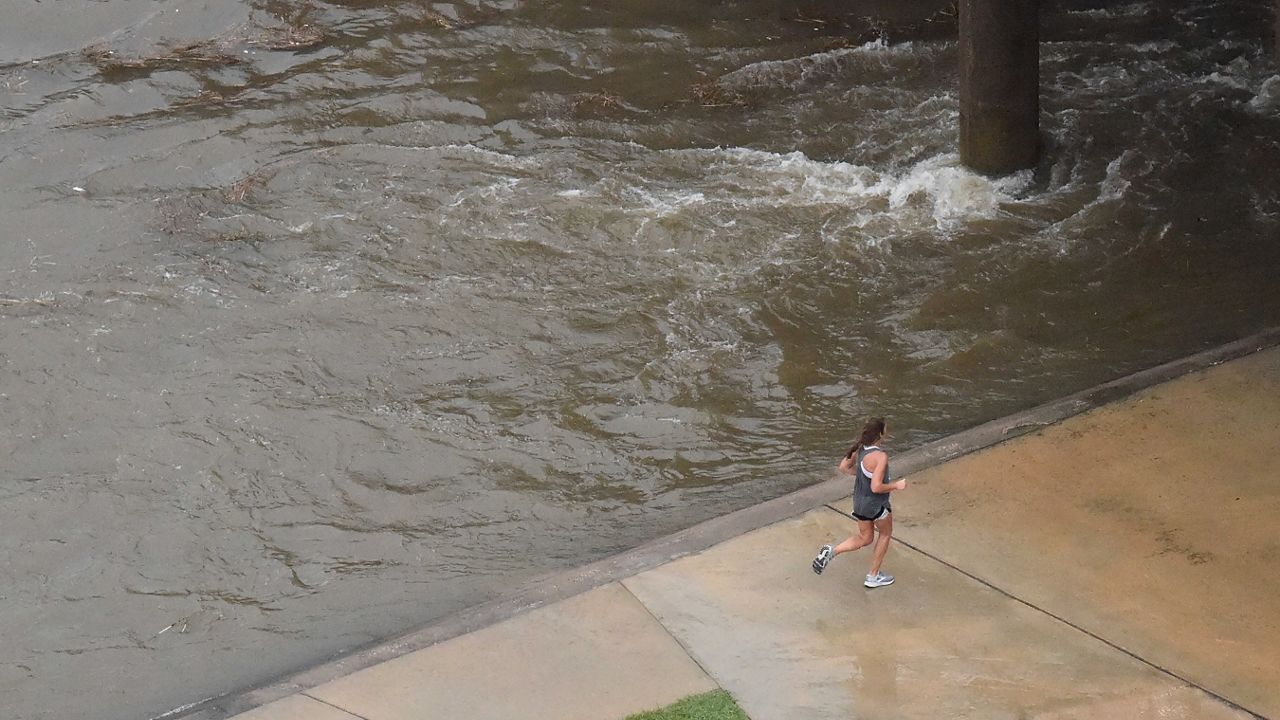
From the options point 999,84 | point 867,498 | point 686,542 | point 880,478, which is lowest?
point 686,542

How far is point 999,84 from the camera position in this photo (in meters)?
12.9

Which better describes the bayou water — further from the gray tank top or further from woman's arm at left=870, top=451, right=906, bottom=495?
woman's arm at left=870, top=451, right=906, bottom=495

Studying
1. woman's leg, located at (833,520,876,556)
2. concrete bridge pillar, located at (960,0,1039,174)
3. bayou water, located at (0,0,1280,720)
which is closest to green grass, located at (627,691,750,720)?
woman's leg, located at (833,520,876,556)

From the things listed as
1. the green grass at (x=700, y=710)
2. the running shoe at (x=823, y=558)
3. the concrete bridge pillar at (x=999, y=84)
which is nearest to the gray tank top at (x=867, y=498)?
the running shoe at (x=823, y=558)

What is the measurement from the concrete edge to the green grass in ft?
3.97

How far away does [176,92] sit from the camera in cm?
1484

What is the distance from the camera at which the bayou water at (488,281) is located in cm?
827

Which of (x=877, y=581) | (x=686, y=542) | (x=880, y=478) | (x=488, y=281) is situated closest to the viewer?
(x=880, y=478)

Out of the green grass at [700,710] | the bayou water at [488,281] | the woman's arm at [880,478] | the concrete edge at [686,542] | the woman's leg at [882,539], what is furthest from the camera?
the bayou water at [488,281]

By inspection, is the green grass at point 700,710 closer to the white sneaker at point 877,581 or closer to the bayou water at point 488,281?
the white sneaker at point 877,581

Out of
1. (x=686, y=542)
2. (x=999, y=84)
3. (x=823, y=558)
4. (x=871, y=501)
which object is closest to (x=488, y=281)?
(x=686, y=542)

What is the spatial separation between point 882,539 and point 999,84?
23.8ft

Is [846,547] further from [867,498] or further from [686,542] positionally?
[686,542]

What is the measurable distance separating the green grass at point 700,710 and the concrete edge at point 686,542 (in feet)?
3.97
